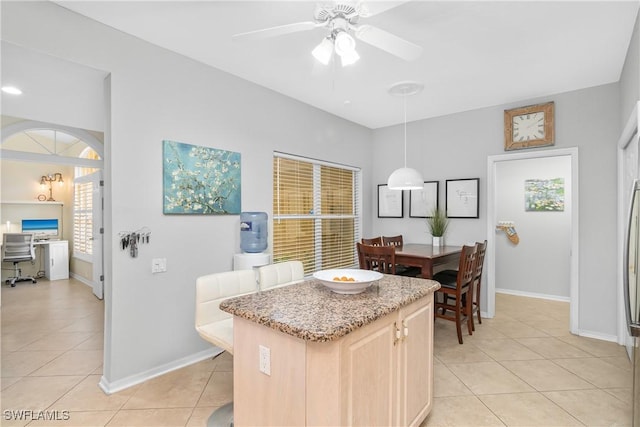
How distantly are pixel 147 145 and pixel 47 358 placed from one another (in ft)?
7.21

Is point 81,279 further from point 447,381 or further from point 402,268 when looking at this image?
point 447,381

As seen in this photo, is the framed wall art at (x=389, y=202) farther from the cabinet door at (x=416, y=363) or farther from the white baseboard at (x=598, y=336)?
the cabinet door at (x=416, y=363)

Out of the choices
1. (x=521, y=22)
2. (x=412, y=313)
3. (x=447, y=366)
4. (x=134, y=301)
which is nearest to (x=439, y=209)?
(x=447, y=366)

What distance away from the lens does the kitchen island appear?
A: 120cm

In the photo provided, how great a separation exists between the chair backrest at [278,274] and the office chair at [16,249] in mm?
5839

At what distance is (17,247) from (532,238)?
8.91m

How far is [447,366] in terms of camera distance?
273 cm

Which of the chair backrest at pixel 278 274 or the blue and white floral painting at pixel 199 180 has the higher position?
the blue and white floral painting at pixel 199 180

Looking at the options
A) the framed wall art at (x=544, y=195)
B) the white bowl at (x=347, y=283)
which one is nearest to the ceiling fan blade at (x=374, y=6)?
the white bowl at (x=347, y=283)

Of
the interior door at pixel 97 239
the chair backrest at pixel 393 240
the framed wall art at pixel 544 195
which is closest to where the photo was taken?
the chair backrest at pixel 393 240

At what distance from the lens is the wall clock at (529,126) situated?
3625 millimetres

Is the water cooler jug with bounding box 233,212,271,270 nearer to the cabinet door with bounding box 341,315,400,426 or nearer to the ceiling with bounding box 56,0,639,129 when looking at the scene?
the ceiling with bounding box 56,0,639,129

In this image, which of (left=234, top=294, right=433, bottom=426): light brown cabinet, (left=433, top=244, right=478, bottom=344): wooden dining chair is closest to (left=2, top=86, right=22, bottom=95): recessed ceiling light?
(left=234, top=294, right=433, bottom=426): light brown cabinet

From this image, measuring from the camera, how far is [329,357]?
119 centimetres
